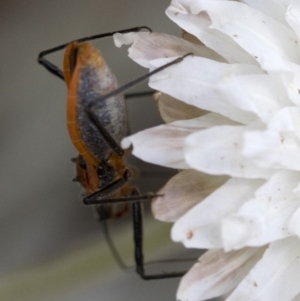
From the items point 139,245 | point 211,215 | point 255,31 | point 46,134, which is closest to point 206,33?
point 255,31

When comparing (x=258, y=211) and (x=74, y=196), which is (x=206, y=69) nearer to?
(x=258, y=211)

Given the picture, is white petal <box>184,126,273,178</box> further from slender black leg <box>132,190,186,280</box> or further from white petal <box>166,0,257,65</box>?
slender black leg <box>132,190,186,280</box>

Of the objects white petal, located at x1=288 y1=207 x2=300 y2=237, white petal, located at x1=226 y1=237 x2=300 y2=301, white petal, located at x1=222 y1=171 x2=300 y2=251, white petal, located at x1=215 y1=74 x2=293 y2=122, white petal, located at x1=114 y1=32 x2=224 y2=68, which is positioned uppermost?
white petal, located at x1=114 y1=32 x2=224 y2=68

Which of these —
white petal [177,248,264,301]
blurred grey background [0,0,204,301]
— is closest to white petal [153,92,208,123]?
white petal [177,248,264,301]

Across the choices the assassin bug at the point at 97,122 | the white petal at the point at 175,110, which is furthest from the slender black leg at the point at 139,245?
the white petal at the point at 175,110

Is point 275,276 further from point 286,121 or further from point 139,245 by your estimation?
point 139,245
